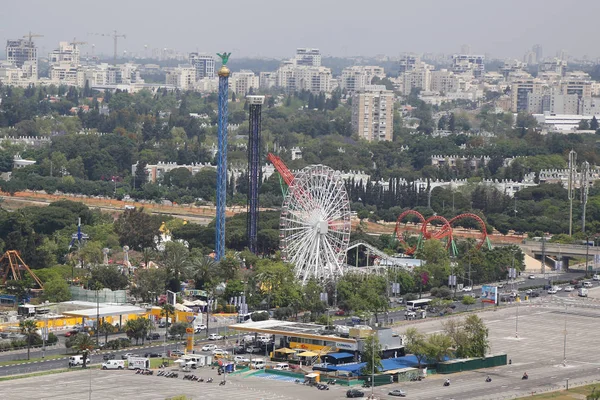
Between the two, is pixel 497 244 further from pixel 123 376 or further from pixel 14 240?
pixel 123 376

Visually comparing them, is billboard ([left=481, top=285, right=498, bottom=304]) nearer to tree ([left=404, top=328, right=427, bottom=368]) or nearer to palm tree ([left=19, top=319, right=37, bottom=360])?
tree ([left=404, top=328, right=427, bottom=368])

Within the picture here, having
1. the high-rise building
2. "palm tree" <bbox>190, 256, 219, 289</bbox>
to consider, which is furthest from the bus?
the high-rise building

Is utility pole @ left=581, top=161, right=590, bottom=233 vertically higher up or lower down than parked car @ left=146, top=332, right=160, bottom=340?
higher up

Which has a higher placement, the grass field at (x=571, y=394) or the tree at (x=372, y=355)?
the tree at (x=372, y=355)

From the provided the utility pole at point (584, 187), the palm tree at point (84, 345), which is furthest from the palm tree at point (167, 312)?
the utility pole at point (584, 187)

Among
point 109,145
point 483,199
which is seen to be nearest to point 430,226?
point 483,199

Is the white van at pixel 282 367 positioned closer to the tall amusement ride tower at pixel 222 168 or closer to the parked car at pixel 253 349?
the parked car at pixel 253 349
